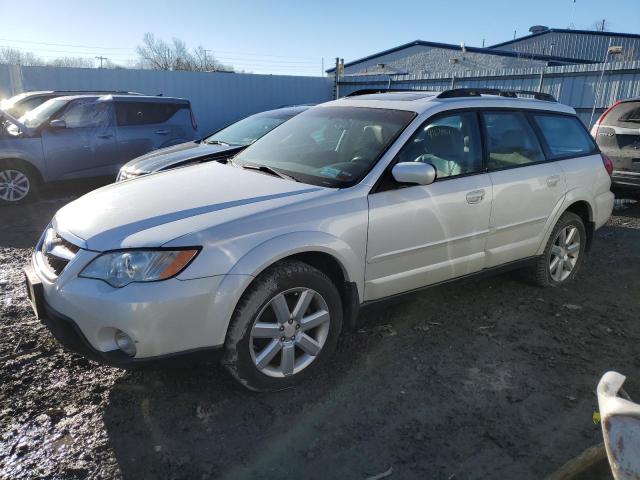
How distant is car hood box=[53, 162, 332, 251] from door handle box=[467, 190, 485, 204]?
3.78ft

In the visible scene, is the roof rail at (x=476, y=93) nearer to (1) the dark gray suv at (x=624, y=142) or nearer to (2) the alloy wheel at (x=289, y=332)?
(2) the alloy wheel at (x=289, y=332)

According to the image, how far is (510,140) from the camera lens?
4145 mm

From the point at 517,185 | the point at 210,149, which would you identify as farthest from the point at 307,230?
the point at 210,149

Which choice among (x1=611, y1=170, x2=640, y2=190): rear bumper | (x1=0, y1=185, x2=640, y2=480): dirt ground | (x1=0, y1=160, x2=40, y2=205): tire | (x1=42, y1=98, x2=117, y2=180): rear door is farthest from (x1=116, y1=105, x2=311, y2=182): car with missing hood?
(x1=611, y1=170, x2=640, y2=190): rear bumper

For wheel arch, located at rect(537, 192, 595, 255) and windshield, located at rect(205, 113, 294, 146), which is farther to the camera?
windshield, located at rect(205, 113, 294, 146)

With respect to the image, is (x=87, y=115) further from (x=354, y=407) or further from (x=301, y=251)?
(x=354, y=407)

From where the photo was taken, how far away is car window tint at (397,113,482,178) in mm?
3533

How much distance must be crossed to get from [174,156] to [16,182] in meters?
2.72

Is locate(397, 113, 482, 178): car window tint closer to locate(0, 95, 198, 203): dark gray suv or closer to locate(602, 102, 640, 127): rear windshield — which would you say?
locate(602, 102, 640, 127): rear windshield

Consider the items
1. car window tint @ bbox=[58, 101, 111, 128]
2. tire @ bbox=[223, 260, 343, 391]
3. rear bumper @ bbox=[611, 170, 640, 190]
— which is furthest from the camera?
car window tint @ bbox=[58, 101, 111, 128]

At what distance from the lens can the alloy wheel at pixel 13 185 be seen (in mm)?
7516

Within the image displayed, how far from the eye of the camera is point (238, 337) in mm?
2721

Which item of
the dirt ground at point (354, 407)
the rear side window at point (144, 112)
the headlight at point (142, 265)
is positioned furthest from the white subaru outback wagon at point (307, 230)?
the rear side window at point (144, 112)

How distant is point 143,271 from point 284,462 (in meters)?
1.15
